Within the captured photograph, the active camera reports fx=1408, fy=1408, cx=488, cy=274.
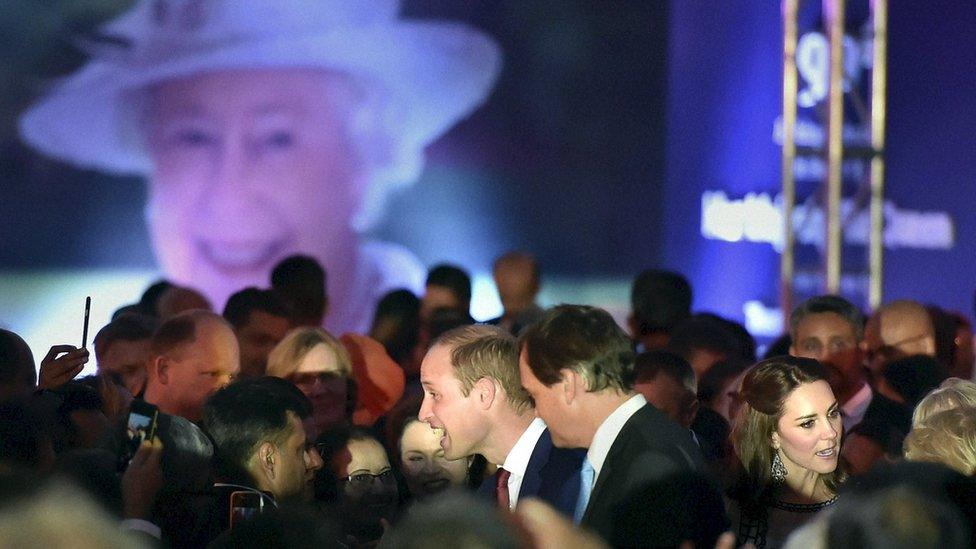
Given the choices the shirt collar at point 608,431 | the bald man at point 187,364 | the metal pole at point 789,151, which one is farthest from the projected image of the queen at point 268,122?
the shirt collar at point 608,431

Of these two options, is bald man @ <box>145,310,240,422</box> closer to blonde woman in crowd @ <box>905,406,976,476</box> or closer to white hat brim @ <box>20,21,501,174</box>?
blonde woman in crowd @ <box>905,406,976,476</box>

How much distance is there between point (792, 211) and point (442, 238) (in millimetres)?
2582

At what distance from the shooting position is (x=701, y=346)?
5.98 metres

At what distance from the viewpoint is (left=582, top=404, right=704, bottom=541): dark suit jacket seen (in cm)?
299

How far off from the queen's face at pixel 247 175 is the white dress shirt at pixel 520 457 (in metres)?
6.78

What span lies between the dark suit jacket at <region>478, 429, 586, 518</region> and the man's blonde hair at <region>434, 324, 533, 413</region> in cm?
13

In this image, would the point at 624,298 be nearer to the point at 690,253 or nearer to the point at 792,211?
the point at 690,253

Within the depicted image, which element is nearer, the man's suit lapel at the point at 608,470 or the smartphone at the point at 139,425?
the man's suit lapel at the point at 608,470

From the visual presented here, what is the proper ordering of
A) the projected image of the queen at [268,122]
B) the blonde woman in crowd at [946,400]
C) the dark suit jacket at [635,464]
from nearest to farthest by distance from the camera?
the dark suit jacket at [635,464] < the blonde woman in crowd at [946,400] < the projected image of the queen at [268,122]

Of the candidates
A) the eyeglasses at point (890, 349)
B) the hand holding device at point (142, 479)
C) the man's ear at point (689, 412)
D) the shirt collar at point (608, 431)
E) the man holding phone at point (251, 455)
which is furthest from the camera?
the eyeglasses at point (890, 349)

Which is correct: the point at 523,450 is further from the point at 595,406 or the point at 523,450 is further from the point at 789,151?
the point at 789,151

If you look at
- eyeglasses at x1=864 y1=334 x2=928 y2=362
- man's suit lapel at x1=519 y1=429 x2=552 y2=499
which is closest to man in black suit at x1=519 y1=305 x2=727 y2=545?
man's suit lapel at x1=519 y1=429 x2=552 y2=499

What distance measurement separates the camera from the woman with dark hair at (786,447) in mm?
3951

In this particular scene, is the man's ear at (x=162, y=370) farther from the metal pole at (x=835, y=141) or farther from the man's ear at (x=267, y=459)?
the metal pole at (x=835, y=141)
